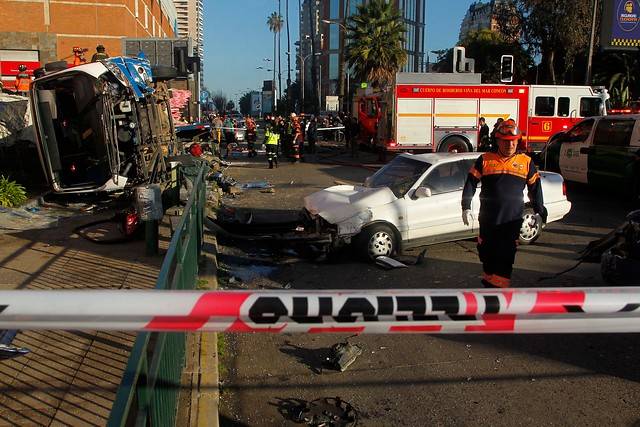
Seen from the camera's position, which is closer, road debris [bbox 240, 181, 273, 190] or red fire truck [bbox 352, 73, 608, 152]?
road debris [bbox 240, 181, 273, 190]

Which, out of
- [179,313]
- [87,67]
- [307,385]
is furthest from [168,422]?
[87,67]

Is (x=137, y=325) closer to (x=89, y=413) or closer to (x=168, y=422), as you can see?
(x=168, y=422)

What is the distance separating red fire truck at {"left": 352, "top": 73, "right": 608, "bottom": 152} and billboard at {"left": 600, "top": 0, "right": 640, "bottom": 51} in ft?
14.4

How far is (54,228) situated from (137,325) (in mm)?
8465

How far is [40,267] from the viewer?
23.8ft

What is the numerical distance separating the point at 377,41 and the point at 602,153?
3017cm

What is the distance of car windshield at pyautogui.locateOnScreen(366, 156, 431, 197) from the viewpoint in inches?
331

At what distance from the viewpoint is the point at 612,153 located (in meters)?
12.9

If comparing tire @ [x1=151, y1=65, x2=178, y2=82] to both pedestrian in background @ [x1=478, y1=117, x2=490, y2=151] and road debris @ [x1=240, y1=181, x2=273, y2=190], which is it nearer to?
road debris @ [x1=240, y1=181, x2=273, y2=190]

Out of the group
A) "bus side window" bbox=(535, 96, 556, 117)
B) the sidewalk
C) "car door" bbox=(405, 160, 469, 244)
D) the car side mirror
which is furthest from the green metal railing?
"bus side window" bbox=(535, 96, 556, 117)

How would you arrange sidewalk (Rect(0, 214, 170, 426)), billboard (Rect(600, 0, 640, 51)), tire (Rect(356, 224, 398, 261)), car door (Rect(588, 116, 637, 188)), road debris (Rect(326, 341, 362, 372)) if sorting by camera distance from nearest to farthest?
sidewalk (Rect(0, 214, 170, 426))
road debris (Rect(326, 341, 362, 372))
tire (Rect(356, 224, 398, 261))
car door (Rect(588, 116, 637, 188))
billboard (Rect(600, 0, 640, 51))

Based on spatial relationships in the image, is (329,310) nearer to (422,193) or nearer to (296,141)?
(422,193)

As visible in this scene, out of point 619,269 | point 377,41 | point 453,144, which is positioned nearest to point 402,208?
point 619,269

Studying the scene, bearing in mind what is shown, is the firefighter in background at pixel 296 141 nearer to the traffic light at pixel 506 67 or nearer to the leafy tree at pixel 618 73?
the traffic light at pixel 506 67
